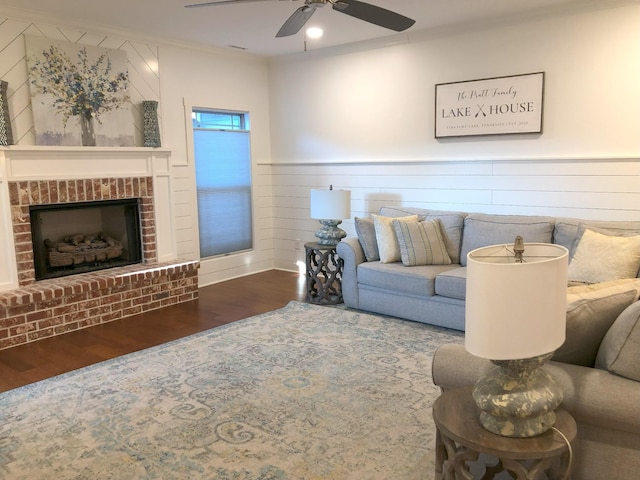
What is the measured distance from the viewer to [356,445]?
8.33ft

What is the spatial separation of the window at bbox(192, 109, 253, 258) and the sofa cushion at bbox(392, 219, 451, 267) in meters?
2.36

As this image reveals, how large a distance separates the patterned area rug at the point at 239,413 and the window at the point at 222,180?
2.20 meters

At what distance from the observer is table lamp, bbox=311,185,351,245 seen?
5.08 metres

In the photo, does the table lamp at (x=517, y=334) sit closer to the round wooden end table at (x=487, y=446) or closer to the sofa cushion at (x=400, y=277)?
the round wooden end table at (x=487, y=446)

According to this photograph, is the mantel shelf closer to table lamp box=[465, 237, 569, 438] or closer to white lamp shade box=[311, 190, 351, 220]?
white lamp shade box=[311, 190, 351, 220]

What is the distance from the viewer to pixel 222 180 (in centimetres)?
614

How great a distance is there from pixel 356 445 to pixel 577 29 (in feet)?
12.5

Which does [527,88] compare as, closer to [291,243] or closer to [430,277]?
[430,277]

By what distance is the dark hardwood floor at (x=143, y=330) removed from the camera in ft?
11.9

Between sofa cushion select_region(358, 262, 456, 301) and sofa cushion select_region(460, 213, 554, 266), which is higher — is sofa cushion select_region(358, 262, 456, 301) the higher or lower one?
the lower one

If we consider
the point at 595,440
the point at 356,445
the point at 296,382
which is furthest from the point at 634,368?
the point at 296,382

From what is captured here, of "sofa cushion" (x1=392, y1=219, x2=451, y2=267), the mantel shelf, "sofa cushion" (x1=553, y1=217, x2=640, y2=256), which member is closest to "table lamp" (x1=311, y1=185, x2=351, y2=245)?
"sofa cushion" (x1=392, y1=219, x2=451, y2=267)

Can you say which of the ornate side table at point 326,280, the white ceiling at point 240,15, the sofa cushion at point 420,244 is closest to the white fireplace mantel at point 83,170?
the white ceiling at point 240,15

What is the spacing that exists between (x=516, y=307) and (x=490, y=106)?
12.5ft
